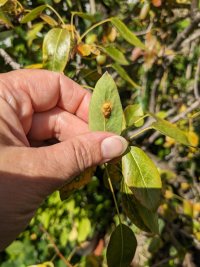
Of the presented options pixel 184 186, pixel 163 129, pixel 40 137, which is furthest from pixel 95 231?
pixel 163 129

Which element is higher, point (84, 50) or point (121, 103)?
point (84, 50)

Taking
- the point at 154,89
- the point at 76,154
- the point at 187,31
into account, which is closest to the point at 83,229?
the point at 154,89

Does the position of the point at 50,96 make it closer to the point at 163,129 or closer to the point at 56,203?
the point at 163,129

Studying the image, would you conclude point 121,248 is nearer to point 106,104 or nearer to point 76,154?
point 76,154

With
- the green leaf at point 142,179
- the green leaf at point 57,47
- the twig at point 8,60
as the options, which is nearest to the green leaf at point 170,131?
the green leaf at point 142,179

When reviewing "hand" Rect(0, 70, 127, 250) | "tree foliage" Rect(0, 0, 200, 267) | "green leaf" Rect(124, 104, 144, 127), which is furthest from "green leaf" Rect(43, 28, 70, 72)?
"green leaf" Rect(124, 104, 144, 127)

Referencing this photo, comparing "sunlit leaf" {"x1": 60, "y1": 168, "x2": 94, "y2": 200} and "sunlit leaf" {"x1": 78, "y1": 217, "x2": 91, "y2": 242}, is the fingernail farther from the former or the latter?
"sunlit leaf" {"x1": 78, "y1": 217, "x2": 91, "y2": 242}

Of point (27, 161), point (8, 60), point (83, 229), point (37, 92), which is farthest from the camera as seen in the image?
point (83, 229)
